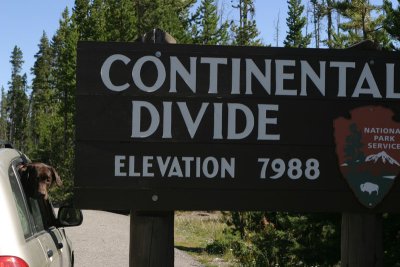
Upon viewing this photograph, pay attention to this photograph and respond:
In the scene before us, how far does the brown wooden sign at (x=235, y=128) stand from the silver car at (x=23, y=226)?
0.39 metres

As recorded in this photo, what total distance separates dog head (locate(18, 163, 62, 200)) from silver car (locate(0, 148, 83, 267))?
85mm

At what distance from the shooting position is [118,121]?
4641 millimetres

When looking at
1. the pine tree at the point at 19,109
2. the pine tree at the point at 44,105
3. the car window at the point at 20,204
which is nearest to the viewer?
the car window at the point at 20,204

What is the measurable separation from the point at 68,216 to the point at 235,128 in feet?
5.07

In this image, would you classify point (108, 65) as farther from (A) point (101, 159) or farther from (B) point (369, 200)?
(B) point (369, 200)

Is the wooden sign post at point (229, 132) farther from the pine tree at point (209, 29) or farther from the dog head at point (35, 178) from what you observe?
the pine tree at point (209, 29)

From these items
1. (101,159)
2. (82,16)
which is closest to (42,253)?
(101,159)

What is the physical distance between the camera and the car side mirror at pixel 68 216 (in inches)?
194

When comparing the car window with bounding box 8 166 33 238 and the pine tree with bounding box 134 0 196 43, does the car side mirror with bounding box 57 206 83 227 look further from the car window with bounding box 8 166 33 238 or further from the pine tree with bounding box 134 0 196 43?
the pine tree with bounding box 134 0 196 43

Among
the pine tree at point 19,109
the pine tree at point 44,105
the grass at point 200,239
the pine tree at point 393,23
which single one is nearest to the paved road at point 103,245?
the grass at point 200,239

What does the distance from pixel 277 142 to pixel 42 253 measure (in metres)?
1.99

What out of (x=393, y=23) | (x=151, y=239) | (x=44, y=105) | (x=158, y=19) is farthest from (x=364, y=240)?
(x=44, y=105)

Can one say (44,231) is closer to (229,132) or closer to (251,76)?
(229,132)

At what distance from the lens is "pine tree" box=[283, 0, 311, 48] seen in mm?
50906
